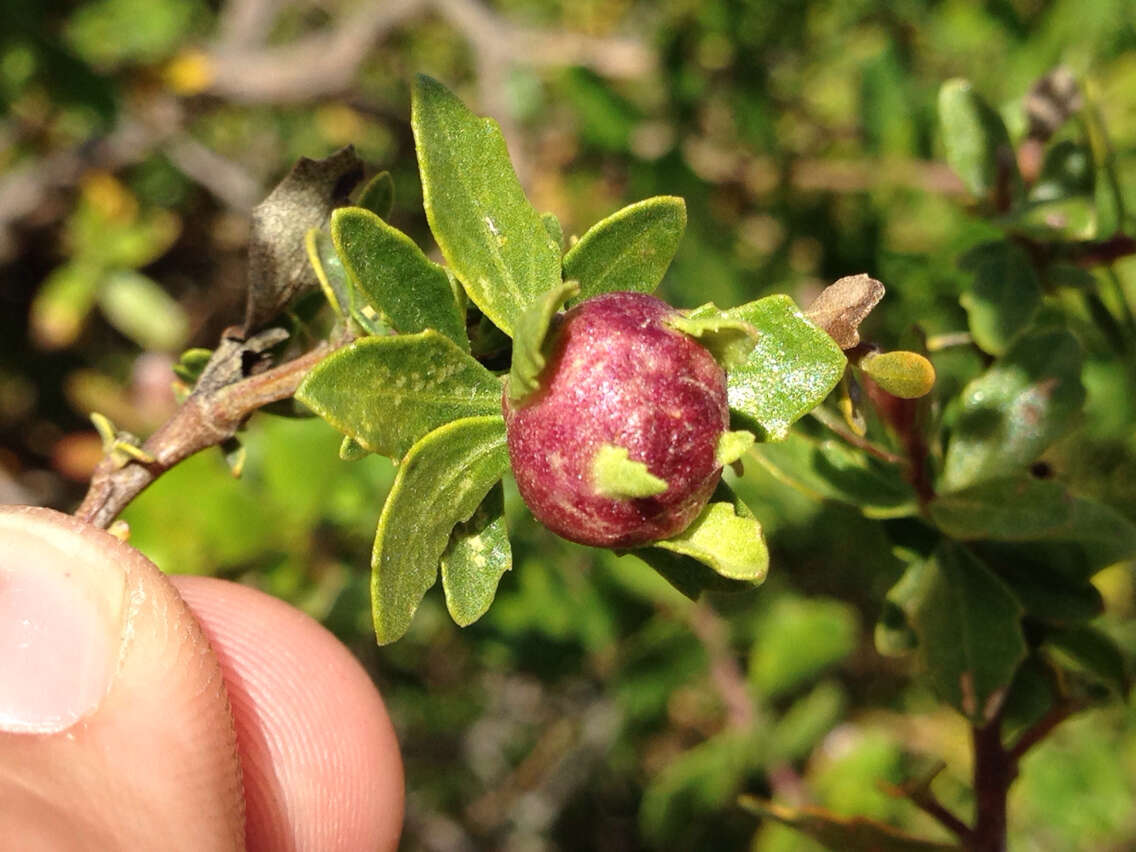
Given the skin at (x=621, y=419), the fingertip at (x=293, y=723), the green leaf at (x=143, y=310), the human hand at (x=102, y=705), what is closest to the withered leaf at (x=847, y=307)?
the skin at (x=621, y=419)

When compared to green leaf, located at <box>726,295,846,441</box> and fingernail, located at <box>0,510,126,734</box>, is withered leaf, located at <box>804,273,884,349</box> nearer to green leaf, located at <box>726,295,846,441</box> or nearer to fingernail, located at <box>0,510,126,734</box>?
green leaf, located at <box>726,295,846,441</box>

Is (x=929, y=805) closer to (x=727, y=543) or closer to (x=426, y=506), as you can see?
(x=727, y=543)

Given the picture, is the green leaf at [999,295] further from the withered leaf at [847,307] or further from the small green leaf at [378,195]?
the small green leaf at [378,195]

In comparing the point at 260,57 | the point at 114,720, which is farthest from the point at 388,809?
the point at 260,57

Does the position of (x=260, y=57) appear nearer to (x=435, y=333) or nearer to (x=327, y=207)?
(x=327, y=207)

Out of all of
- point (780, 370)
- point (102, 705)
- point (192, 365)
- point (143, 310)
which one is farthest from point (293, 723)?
point (143, 310)
